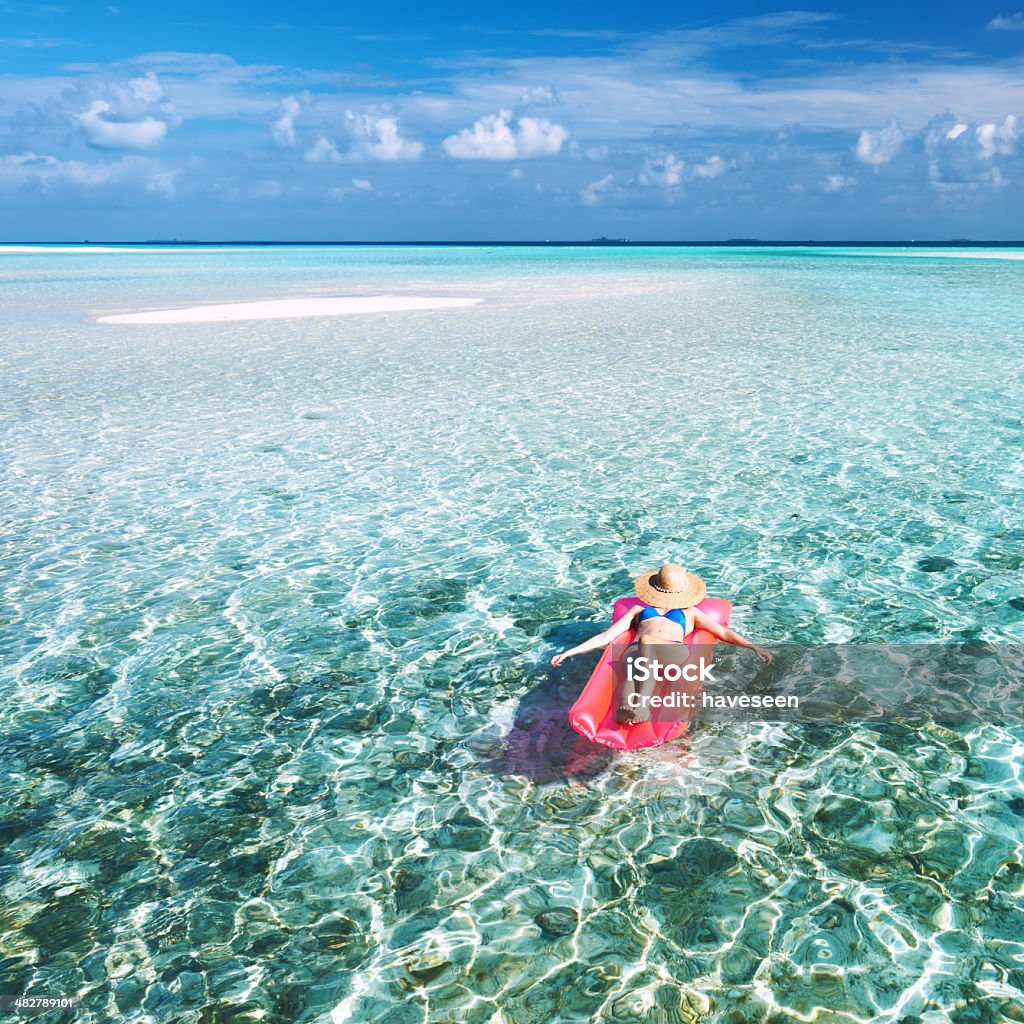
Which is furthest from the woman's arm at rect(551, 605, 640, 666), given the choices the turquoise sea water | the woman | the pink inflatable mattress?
the turquoise sea water

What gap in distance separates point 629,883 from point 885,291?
4207 centimetres

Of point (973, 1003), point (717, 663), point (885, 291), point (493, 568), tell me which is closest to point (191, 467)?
point (493, 568)

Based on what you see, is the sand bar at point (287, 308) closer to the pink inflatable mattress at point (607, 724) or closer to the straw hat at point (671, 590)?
the straw hat at point (671, 590)

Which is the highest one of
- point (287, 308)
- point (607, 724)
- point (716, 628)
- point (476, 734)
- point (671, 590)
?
point (671, 590)

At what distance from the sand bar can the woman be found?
→ 2625 centimetres

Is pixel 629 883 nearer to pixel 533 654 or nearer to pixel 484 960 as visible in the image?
pixel 484 960

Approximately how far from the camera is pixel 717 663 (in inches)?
271

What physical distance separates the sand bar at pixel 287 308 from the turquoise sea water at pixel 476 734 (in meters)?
15.7

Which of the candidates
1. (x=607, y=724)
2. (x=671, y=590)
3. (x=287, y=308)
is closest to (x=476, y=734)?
(x=607, y=724)

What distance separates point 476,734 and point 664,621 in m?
1.54

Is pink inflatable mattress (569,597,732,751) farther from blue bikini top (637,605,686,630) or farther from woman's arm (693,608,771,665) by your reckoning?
woman's arm (693,608,771,665)

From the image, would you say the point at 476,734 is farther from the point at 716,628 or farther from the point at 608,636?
the point at 716,628

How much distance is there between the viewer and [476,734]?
19.7 feet

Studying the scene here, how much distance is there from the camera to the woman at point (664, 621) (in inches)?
229
